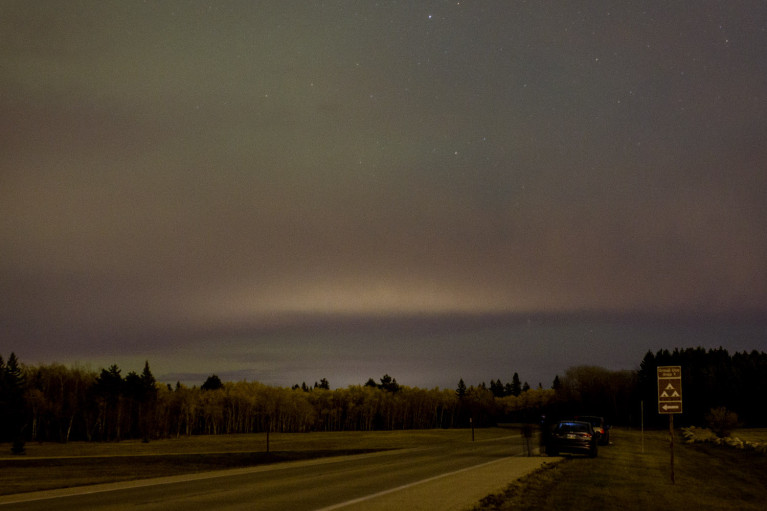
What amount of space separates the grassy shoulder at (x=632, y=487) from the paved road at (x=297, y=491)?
1.07m

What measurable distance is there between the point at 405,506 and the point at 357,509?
1310mm

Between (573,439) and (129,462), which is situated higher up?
(573,439)

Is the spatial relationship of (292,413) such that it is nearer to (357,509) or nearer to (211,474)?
(211,474)

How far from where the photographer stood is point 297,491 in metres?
19.1

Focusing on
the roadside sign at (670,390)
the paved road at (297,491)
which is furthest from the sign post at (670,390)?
the paved road at (297,491)

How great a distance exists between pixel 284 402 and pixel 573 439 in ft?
456

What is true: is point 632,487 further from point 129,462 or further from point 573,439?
point 129,462

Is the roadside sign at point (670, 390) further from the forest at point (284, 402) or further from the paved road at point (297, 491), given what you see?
the forest at point (284, 402)

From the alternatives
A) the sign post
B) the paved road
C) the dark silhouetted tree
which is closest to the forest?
the dark silhouetted tree

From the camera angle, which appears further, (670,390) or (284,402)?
(284,402)

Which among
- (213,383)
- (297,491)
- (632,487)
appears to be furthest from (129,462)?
(213,383)

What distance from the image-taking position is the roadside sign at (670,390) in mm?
20219

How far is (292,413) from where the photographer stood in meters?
167

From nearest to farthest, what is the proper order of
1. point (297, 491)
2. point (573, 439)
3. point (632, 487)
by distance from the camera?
point (297, 491), point (632, 487), point (573, 439)
